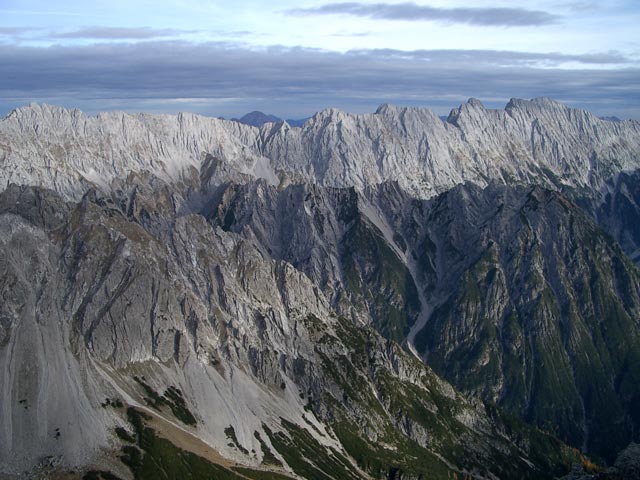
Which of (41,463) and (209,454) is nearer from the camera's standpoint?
(41,463)

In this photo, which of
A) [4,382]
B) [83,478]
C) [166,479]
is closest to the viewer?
[83,478]

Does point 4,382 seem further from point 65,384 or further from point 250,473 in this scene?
point 250,473

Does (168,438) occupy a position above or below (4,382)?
below

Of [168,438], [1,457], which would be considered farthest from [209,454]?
[1,457]

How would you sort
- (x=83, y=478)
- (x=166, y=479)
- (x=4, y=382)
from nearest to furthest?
(x=83, y=478) < (x=166, y=479) < (x=4, y=382)

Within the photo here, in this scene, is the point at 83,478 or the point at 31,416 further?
the point at 31,416

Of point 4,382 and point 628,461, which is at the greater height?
point 4,382

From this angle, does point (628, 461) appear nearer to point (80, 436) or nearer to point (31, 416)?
point (80, 436)

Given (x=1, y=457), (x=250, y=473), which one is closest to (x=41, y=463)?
(x=1, y=457)
